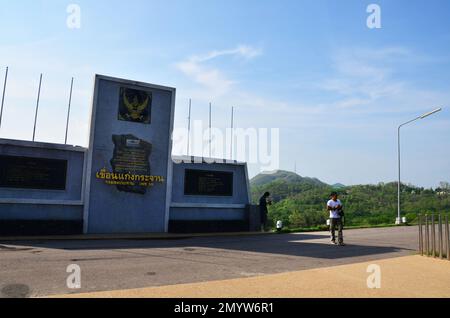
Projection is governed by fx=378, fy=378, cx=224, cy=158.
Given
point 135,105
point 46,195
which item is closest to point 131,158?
point 135,105

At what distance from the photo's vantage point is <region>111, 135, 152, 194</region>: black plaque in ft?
53.9

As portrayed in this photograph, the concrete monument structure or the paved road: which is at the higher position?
the concrete monument structure

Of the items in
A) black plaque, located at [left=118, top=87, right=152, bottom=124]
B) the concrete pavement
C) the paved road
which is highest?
black plaque, located at [left=118, top=87, right=152, bottom=124]

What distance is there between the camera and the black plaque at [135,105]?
1692 cm

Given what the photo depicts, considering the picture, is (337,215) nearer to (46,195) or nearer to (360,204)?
(46,195)

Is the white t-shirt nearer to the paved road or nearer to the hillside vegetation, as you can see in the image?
the paved road

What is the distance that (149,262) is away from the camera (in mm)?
8641

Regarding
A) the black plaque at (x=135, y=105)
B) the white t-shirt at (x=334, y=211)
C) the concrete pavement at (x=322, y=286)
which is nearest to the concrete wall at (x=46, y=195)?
the black plaque at (x=135, y=105)

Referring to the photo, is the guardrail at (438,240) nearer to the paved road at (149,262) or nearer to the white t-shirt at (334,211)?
the paved road at (149,262)

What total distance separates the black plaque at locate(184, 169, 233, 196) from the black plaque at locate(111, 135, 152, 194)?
212cm

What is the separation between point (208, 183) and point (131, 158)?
3984 mm

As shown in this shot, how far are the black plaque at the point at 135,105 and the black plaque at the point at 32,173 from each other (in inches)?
133

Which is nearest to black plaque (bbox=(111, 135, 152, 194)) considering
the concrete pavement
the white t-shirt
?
the white t-shirt
